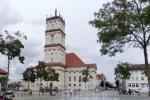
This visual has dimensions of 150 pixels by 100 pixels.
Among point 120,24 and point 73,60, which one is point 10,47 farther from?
point 73,60

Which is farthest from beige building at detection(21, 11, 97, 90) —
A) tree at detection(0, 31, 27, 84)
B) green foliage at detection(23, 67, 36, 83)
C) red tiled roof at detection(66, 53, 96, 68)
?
tree at detection(0, 31, 27, 84)

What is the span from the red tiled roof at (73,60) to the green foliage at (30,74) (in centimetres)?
6934

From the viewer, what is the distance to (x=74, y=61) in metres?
165

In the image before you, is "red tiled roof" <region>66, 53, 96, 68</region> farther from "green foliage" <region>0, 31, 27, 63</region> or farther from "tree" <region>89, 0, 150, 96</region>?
"tree" <region>89, 0, 150, 96</region>

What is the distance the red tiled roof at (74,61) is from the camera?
16177 cm

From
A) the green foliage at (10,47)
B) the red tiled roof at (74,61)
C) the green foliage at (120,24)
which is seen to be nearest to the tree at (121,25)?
the green foliage at (120,24)

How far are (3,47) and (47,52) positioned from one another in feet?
356

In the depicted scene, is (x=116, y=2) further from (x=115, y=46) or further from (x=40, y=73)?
(x=40, y=73)

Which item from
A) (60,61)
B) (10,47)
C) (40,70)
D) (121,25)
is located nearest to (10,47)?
(10,47)

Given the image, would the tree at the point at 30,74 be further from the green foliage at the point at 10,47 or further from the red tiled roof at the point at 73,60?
the red tiled roof at the point at 73,60

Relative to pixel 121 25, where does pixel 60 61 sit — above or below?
above

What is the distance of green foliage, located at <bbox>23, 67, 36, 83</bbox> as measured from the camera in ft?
298

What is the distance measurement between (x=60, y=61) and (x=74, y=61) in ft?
52.9

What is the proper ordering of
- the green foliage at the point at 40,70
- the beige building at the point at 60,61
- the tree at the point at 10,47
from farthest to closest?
the beige building at the point at 60,61, the green foliage at the point at 40,70, the tree at the point at 10,47
